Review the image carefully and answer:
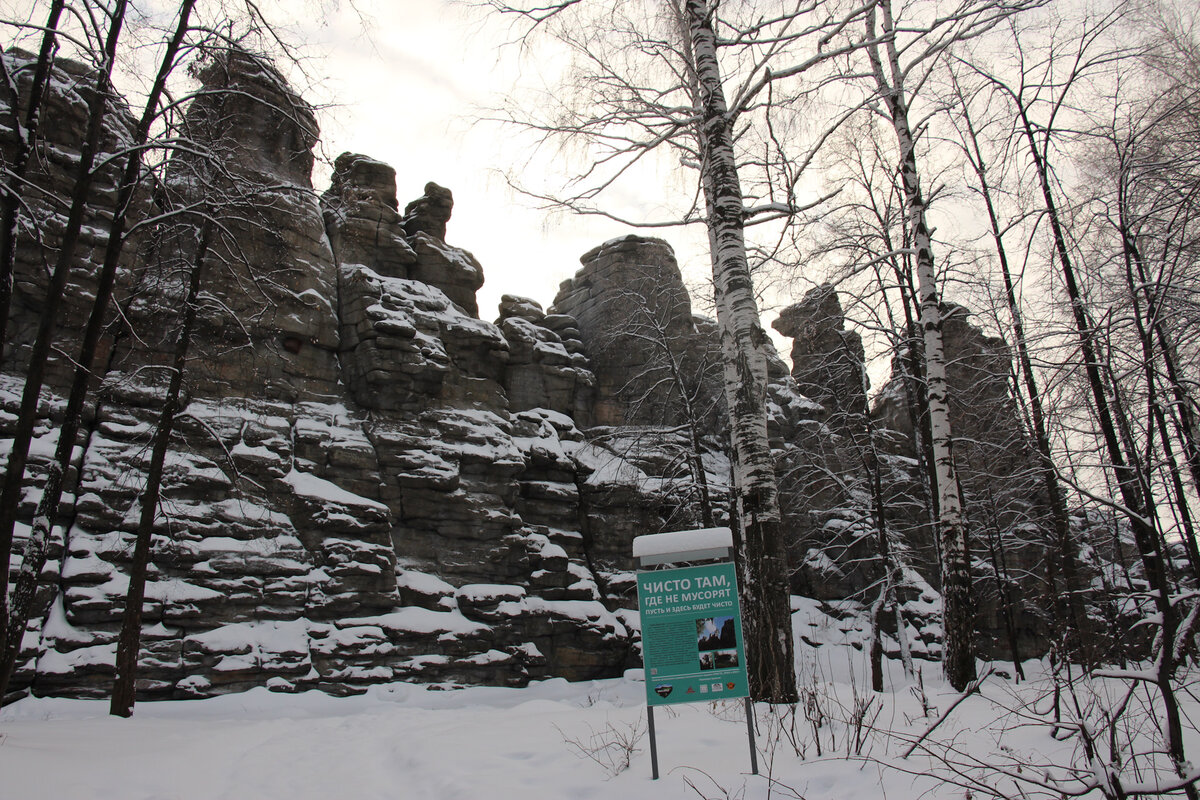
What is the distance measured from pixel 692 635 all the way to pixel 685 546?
1.99ft

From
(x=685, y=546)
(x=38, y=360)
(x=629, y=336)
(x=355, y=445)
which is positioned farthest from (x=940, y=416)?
(x=629, y=336)

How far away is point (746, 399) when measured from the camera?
778 centimetres

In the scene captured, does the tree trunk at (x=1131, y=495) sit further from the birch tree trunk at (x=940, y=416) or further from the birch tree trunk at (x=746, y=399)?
the birch tree trunk at (x=746, y=399)

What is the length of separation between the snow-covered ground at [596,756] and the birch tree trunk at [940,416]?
1.17 metres

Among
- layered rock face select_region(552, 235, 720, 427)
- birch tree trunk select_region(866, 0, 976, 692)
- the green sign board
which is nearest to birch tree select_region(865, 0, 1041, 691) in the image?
birch tree trunk select_region(866, 0, 976, 692)

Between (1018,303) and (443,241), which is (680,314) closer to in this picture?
(443,241)

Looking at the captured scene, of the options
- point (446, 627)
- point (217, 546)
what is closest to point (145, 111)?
point (217, 546)

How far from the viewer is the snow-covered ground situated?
13.1ft

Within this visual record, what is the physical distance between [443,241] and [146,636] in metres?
16.1

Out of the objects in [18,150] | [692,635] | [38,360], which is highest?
[18,150]

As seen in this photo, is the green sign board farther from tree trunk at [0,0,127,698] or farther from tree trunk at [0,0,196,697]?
tree trunk at [0,0,196,697]

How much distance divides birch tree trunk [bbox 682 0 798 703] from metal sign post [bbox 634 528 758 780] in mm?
2455

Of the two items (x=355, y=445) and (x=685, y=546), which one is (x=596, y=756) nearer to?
(x=685, y=546)

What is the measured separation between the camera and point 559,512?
21734mm
